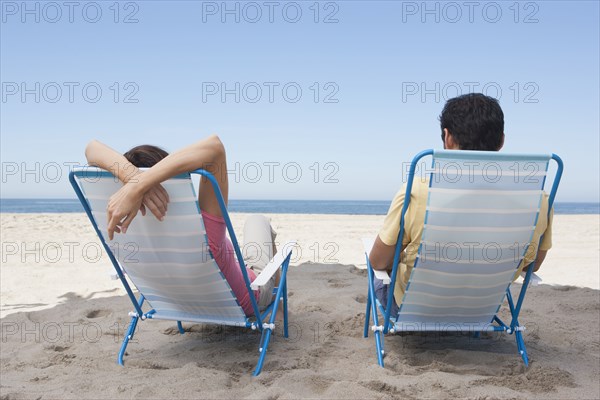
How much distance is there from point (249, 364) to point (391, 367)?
2.55 ft

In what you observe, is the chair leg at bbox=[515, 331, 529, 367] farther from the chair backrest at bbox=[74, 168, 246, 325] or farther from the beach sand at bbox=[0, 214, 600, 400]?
the chair backrest at bbox=[74, 168, 246, 325]

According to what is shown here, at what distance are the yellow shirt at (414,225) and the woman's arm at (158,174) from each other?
0.89m

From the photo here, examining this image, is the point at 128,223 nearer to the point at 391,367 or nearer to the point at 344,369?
the point at 344,369

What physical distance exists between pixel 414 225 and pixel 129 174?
4.47ft

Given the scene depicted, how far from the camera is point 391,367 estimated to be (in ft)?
8.57

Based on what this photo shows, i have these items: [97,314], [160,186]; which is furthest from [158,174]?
[97,314]

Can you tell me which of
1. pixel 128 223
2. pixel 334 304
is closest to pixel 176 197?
pixel 128 223

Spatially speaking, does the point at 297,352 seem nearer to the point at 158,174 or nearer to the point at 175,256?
the point at 175,256

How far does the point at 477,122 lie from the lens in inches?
A: 94.9

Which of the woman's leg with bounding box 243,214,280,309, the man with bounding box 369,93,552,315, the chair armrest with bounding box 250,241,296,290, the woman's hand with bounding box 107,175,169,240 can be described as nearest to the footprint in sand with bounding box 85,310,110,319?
the woman's leg with bounding box 243,214,280,309

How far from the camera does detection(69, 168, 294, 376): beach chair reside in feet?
7.60

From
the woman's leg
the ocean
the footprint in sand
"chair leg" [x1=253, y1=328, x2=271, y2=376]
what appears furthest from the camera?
the ocean

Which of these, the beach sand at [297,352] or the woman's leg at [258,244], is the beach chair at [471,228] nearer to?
the beach sand at [297,352]

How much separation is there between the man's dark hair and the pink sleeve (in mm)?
1258
